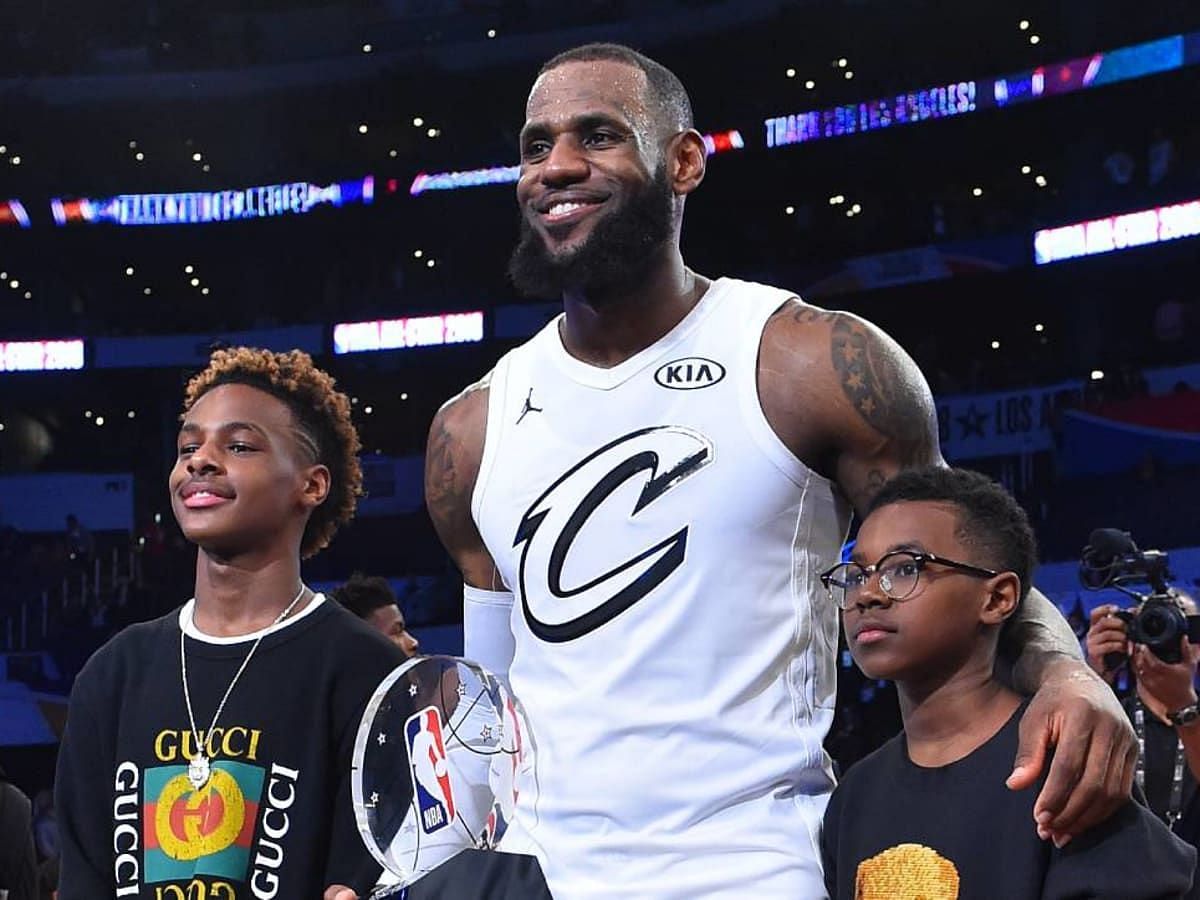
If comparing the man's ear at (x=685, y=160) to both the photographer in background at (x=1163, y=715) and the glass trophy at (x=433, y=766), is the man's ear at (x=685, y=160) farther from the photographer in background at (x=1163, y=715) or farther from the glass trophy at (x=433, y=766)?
the photographer in background at (x=1163, y=715)

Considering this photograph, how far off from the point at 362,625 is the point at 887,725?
1281 cm

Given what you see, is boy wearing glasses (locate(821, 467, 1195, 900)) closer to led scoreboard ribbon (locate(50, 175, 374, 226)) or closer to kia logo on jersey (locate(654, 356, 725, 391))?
kia logo on jersey (locate(654, 356, 725, 391))

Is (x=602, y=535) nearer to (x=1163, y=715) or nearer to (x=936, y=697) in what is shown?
(x=936, y=697)

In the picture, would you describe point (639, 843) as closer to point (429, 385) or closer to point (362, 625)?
point (362, 625)

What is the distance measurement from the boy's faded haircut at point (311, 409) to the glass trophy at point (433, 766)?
1.29 m

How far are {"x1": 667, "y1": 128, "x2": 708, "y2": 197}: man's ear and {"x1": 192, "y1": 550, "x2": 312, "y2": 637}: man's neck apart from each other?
1177mm

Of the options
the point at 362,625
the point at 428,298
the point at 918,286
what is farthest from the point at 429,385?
the point at 362,625

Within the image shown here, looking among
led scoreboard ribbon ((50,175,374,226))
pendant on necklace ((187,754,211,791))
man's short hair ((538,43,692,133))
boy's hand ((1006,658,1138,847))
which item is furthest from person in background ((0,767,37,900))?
led scoreboard ribbon ((50,175,374,226))

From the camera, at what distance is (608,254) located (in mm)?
2627

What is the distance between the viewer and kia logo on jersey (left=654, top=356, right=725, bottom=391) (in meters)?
2.57

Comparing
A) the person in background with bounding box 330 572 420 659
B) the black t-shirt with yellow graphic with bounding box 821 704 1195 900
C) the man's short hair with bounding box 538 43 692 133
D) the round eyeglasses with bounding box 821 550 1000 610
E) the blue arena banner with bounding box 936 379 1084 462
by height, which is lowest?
the black t-shirt with yellow graphic with bounding box 821 704 1195 900

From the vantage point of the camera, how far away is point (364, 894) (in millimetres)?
2904

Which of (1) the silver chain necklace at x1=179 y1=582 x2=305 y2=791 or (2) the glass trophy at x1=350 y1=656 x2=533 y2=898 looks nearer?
(2) the glass trophy at x1=350 y1=656 x2=533 y2=898

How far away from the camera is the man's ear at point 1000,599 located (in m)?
2.55
